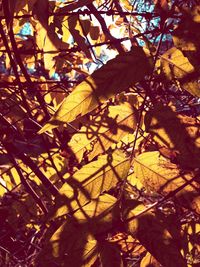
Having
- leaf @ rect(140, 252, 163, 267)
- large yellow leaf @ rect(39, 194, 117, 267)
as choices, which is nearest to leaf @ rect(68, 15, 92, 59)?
large yellow leaf @ rect(39, 194, 117, 267)

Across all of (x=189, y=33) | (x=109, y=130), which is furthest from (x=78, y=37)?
(x=189, y=33)

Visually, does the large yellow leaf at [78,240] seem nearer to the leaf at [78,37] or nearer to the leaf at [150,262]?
the leaf at [150,262]

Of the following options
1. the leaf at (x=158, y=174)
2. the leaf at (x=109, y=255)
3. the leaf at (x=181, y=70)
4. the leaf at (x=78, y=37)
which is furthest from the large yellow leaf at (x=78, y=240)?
the leaf at (x=78, y=37)

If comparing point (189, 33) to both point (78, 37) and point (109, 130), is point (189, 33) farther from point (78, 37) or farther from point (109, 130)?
point (78, 37)

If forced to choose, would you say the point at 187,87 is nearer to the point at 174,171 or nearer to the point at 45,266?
the point at 174,171

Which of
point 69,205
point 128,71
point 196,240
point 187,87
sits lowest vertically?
point 196,240

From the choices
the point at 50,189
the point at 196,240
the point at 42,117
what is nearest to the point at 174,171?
the point at 196,240
